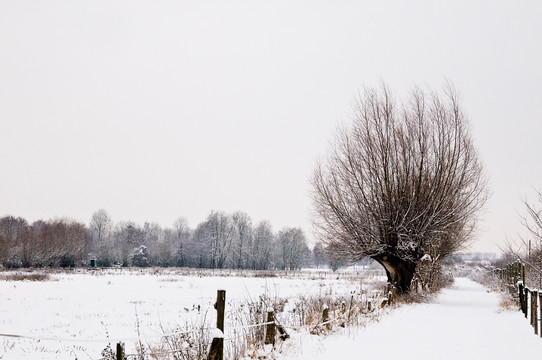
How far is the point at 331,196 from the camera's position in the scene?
2095cm

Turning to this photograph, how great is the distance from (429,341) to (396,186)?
37.0ft

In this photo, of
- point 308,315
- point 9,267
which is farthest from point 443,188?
point 9,267

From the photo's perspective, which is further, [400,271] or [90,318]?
[400,271]

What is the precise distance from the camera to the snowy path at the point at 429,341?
28.4 feet

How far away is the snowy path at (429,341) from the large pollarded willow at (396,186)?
6150 millimetres

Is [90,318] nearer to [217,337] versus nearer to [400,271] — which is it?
[217,337]

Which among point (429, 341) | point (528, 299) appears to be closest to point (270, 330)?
point (429, 341)

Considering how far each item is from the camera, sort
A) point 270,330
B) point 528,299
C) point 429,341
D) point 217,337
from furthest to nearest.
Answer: point 528,299 → point 429,341 → point 270,330 → point 217,337

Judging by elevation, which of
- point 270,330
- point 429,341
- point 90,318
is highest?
point 270,330

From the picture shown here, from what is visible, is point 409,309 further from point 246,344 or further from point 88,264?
point 88,264

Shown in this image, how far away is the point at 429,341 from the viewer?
10.1 m

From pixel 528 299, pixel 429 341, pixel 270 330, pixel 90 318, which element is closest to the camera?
pixel 270 330

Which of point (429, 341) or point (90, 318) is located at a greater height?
point (429, 341)

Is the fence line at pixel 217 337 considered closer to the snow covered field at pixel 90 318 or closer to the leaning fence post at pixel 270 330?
the leaning fence post at pixel 270 330
